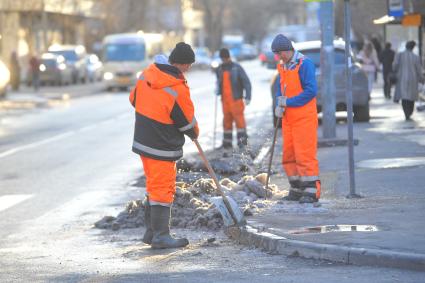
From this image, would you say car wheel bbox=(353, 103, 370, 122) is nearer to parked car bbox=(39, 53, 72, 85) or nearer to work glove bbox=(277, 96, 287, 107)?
work glove bbox=(277, 96, 287, 107)

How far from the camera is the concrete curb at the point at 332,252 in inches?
333

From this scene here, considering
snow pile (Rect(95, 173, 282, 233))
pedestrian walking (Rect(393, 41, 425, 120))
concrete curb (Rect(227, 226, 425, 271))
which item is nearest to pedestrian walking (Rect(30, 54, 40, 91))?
pedestrian walking (Rect(393, 41, 425, 120))

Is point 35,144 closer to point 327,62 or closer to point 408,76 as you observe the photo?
point 327,62

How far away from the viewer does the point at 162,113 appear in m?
10.1

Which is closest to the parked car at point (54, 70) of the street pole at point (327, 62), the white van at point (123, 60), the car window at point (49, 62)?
the car window at point (49, 62)

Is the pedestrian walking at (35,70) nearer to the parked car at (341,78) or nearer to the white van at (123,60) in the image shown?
the white van at (123,60)

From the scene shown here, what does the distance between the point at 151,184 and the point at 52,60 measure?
45.7 metres

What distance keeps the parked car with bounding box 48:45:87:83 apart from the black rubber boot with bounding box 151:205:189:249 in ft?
156

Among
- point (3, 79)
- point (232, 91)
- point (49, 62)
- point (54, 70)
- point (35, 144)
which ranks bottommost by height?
point (54, 70)

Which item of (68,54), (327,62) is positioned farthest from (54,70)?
(327,62)

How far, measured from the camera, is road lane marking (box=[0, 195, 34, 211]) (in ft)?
46.3

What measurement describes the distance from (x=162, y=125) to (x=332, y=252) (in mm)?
2005

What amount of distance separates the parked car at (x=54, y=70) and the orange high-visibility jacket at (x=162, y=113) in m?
45.2

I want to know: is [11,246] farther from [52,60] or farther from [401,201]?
[52,60]
